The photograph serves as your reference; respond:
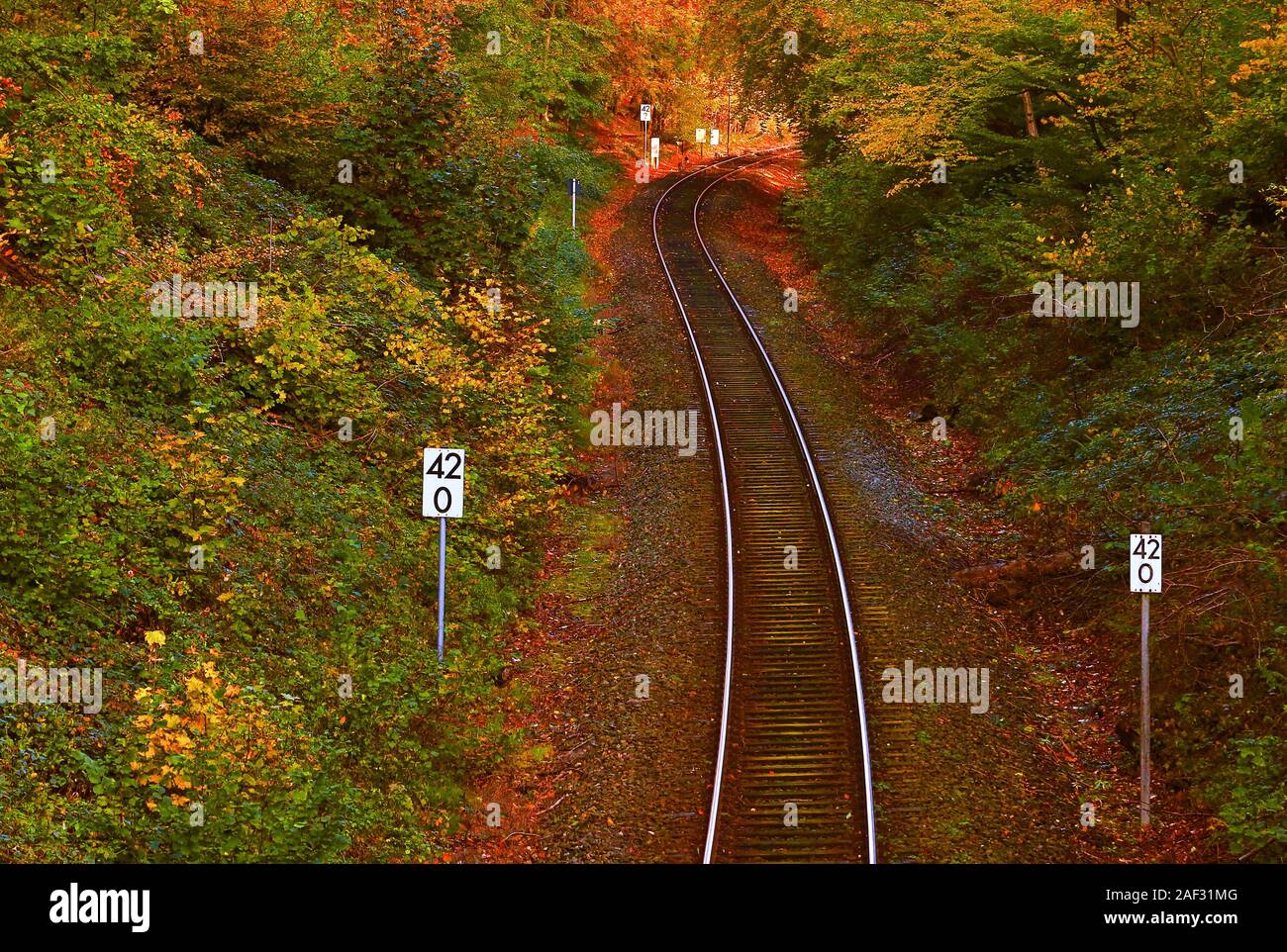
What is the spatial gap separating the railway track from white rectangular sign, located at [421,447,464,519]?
3790 millimetres

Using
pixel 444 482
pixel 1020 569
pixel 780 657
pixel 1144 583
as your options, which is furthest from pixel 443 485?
pixel 1020 569

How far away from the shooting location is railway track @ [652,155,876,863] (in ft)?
35.8

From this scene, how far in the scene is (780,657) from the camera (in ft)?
Answer: 45.9

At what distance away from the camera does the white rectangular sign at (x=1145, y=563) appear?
11.0 m

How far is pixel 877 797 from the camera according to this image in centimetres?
1129

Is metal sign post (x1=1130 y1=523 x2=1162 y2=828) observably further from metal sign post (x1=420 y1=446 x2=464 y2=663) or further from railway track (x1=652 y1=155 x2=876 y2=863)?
metal sign post (x1=420 y1=446 x2=464 y2=663)

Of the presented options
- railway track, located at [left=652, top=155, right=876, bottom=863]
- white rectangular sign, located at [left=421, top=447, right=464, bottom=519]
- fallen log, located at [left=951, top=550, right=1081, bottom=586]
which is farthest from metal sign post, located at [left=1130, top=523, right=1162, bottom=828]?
white rectangular sign, located at [left=421, top=447, right=464, bottom=519]

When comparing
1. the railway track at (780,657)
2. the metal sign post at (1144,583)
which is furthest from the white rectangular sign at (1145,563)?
the railway track at (780,657)

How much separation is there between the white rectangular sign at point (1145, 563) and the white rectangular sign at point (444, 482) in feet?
22.2

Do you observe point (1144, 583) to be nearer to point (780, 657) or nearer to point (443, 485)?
point (780, 657)

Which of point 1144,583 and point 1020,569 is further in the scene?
point 1020,569

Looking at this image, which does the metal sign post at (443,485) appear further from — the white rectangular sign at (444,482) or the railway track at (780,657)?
the railway track at (780,657)

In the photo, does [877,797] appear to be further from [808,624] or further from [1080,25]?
[1080,25]

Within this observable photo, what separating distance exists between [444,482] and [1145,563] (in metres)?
7.08
